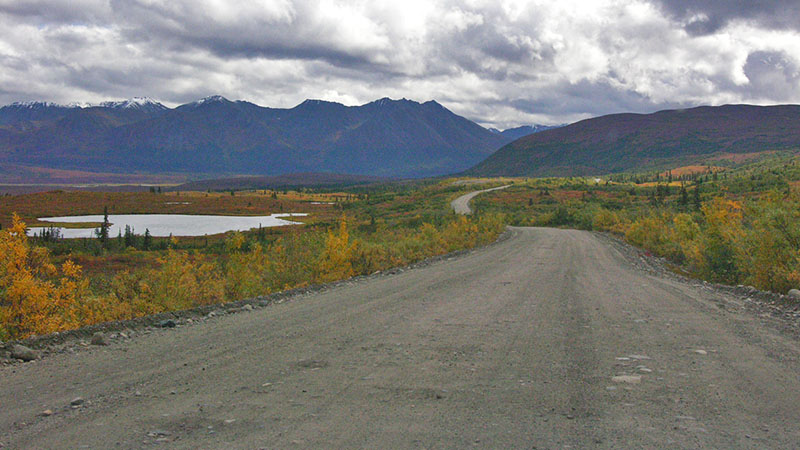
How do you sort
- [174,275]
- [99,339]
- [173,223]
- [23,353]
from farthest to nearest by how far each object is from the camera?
[173,223], [174,275], [99,339], [23,353]

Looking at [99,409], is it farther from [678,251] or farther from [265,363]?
[678,251]

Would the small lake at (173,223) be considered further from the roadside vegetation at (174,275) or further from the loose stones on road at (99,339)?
the loose stones on road at (99,339)

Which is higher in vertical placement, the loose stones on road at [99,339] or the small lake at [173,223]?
the loose stones on road at [99,339]

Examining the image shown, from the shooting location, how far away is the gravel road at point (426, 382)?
4352mm

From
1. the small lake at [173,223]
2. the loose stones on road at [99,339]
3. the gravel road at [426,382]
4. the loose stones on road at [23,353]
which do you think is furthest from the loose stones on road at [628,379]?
the small lake at [173,223]

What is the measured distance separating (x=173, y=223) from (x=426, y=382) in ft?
247

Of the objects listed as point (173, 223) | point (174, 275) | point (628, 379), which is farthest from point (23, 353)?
point (173, 223)

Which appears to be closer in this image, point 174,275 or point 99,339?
point 99,339

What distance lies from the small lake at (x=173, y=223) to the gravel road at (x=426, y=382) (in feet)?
178

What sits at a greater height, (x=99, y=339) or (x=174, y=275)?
(x=174, y=275)

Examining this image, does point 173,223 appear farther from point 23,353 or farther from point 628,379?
point 628,379

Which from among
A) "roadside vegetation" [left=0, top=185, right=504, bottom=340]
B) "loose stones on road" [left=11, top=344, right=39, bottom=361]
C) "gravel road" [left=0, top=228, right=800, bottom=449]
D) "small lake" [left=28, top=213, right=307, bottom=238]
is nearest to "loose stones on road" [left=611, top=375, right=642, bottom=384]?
"gravel road" [left=0, top=228, right=800, bottom=449]

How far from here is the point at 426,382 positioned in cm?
564

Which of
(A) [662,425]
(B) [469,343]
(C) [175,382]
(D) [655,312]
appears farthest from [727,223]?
(C) [175,382]
